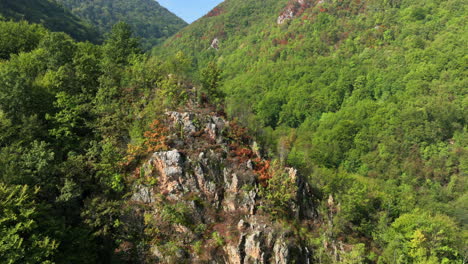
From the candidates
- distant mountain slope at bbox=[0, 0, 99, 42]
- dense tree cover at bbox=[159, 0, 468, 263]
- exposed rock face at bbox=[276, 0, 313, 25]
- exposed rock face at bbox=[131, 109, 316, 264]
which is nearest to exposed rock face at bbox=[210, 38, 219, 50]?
dense tree cover at bbox=[159, 0, 468, 263]

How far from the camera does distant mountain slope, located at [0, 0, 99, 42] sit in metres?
104

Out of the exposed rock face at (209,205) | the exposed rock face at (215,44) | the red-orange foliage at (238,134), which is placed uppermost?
the exposed rock face at (215,44)

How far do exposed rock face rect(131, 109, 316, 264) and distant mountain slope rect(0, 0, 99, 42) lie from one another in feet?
338

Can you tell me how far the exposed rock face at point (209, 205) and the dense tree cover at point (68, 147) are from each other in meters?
3.03

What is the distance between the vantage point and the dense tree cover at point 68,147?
19.1 meters

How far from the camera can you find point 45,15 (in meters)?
123

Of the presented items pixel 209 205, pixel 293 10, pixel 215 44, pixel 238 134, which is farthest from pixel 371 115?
pixel 215 44

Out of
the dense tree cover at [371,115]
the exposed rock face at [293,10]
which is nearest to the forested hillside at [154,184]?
the dense tree cover at [371,115]

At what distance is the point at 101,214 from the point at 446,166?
93101 millimetres

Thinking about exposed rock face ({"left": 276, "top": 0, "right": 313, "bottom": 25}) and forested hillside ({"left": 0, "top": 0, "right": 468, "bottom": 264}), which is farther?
exposed rock face ({"left": 276, "top": 0, "right": 313, "bottom": 25})

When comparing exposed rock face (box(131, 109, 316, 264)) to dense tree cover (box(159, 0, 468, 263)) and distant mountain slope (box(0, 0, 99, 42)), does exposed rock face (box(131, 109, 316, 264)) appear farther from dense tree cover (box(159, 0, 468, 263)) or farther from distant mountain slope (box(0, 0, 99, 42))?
distant mountain slope (box(0, 0, 99, 42))

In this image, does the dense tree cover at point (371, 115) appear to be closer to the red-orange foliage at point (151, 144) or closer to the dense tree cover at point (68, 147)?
the red-orange foliage at point (151, 144)

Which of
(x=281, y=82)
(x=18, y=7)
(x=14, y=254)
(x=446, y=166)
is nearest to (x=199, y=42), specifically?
(x=281, y=82)

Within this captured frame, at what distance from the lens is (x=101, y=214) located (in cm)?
2409
